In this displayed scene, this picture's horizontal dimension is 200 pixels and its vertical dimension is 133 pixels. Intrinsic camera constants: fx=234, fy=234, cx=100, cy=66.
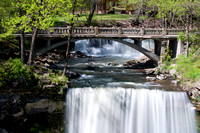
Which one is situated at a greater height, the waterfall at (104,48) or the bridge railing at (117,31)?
the bridge railing at (117,31)

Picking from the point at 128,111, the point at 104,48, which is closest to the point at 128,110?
the point at 128,111

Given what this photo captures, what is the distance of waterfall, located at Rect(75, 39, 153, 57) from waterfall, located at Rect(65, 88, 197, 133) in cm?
1903

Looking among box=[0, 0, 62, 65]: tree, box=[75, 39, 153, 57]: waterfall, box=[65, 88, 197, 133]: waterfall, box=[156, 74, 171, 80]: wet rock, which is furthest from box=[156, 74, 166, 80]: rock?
box=[75, 39, 153, 57]: waterfall

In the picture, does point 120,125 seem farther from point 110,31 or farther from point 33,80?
point 110,31

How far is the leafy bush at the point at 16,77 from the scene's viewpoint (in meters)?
15.2

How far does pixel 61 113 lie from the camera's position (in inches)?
602

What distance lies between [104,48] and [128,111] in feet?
70.9

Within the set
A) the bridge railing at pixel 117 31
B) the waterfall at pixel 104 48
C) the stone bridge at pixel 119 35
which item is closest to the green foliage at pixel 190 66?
the stone bridge at pixel 119 35

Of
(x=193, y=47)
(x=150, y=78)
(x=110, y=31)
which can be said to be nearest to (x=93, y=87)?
(x=150, y=78)

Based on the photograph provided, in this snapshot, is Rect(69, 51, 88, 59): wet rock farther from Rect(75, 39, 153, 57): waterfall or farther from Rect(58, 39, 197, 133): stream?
Rect(58, 39, 197, 133): stream

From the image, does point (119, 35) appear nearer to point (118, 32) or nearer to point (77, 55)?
point (118, 32)

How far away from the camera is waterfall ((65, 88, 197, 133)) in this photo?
15297 mm

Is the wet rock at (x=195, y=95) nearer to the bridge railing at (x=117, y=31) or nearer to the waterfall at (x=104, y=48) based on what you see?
the bridge railing at (x=117, y=31)

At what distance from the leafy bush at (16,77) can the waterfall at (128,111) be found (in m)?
A: 2.87
